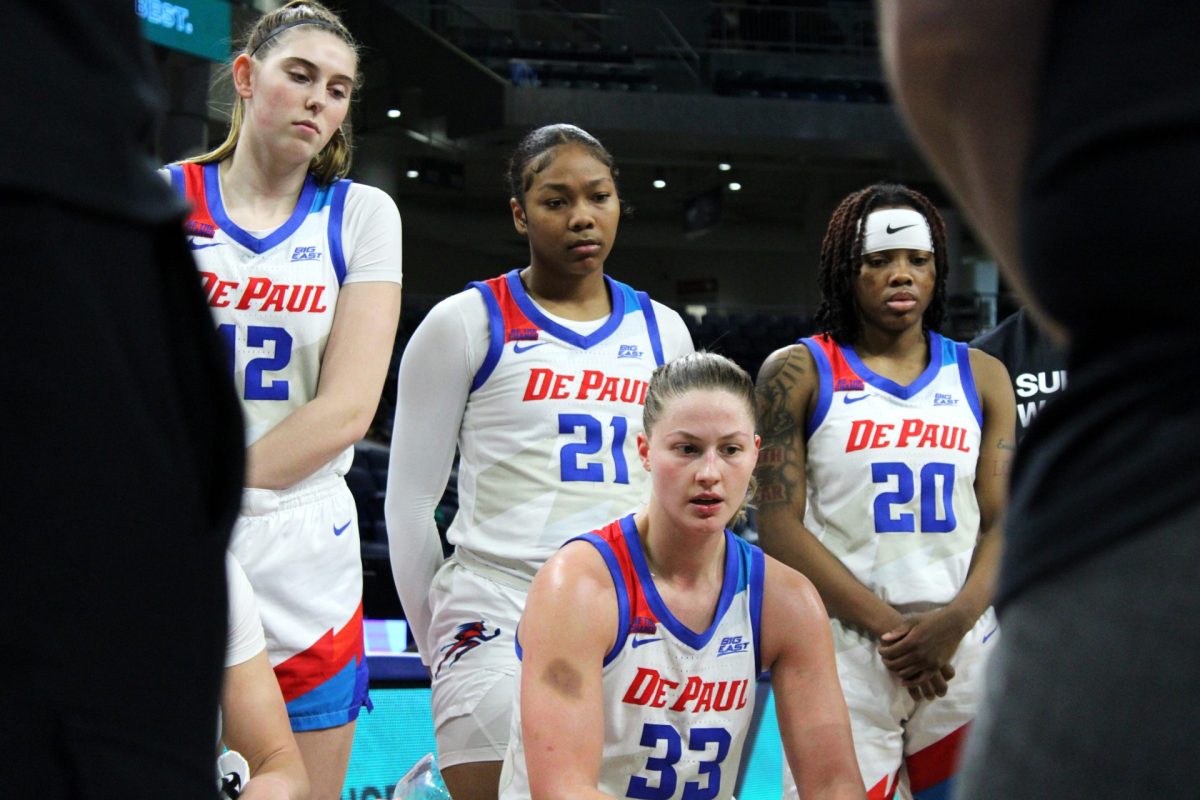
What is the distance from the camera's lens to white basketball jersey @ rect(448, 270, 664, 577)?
11.0ft

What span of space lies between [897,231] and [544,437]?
116 cm

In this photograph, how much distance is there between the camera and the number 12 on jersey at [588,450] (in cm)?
337

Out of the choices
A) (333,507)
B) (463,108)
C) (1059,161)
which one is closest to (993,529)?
(333,507)

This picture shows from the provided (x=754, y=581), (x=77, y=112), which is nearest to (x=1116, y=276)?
(x=77, y=112)

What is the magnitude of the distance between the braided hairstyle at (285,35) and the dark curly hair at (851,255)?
1344mm

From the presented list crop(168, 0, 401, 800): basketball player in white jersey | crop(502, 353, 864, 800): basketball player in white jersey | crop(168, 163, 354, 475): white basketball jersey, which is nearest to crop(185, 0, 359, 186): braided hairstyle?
crop(168, 0, 401, 800): basketball player in white jersey

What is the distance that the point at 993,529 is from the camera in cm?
372

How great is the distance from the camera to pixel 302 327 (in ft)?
10.1

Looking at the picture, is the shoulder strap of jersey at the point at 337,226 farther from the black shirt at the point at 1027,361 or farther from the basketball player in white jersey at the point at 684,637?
the black shirt at the point at 1027,361

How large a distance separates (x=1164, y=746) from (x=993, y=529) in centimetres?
313

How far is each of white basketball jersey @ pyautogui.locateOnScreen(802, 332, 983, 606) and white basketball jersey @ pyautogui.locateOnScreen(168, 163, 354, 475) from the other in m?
1.30

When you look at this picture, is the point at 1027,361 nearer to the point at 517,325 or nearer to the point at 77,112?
the point at 517,325

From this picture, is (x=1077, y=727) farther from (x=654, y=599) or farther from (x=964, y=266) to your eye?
(x=964, y=266)

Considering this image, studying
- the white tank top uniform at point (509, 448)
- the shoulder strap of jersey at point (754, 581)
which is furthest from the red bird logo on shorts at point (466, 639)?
the shoulder strap of jersey at point (754, 581)
